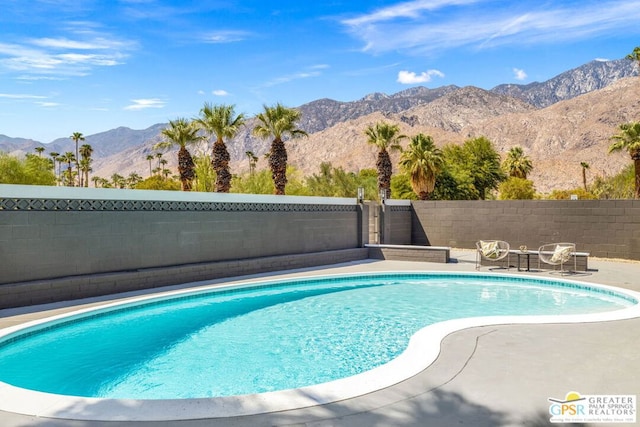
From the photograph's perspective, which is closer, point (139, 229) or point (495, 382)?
point (495, 382)

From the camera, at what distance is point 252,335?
25.5 feet

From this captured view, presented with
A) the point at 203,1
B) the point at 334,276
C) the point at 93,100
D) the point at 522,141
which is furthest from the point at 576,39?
the point at 334,276

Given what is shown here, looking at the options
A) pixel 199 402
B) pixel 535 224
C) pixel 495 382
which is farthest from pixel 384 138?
pixel 199 402

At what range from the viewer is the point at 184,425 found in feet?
12.6

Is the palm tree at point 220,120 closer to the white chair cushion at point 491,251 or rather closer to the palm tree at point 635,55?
the white chair cushion at point 491,251

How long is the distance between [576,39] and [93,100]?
62593mm

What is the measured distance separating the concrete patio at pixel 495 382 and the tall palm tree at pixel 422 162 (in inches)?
862

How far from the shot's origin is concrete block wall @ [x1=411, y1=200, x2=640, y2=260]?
603 inches

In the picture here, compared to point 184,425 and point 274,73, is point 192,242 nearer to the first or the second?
point 184,425

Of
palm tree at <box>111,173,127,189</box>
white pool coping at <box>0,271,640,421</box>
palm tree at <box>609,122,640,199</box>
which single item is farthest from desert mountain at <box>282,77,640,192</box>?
white pool coping at <box>0,271,640,421</box>

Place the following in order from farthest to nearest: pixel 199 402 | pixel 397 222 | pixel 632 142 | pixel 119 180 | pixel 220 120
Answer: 1. pixel 119 180
2. pixel 632 142
3. pixel 220 120
4. pixel 397 222
5. pixel 199 402

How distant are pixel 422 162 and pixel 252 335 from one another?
22.5 meters

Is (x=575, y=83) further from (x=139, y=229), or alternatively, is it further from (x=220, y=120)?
(x=139, y=229)

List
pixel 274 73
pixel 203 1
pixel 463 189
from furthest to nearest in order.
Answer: pixel 274 73, pixel 463 189, pixel 203 1
